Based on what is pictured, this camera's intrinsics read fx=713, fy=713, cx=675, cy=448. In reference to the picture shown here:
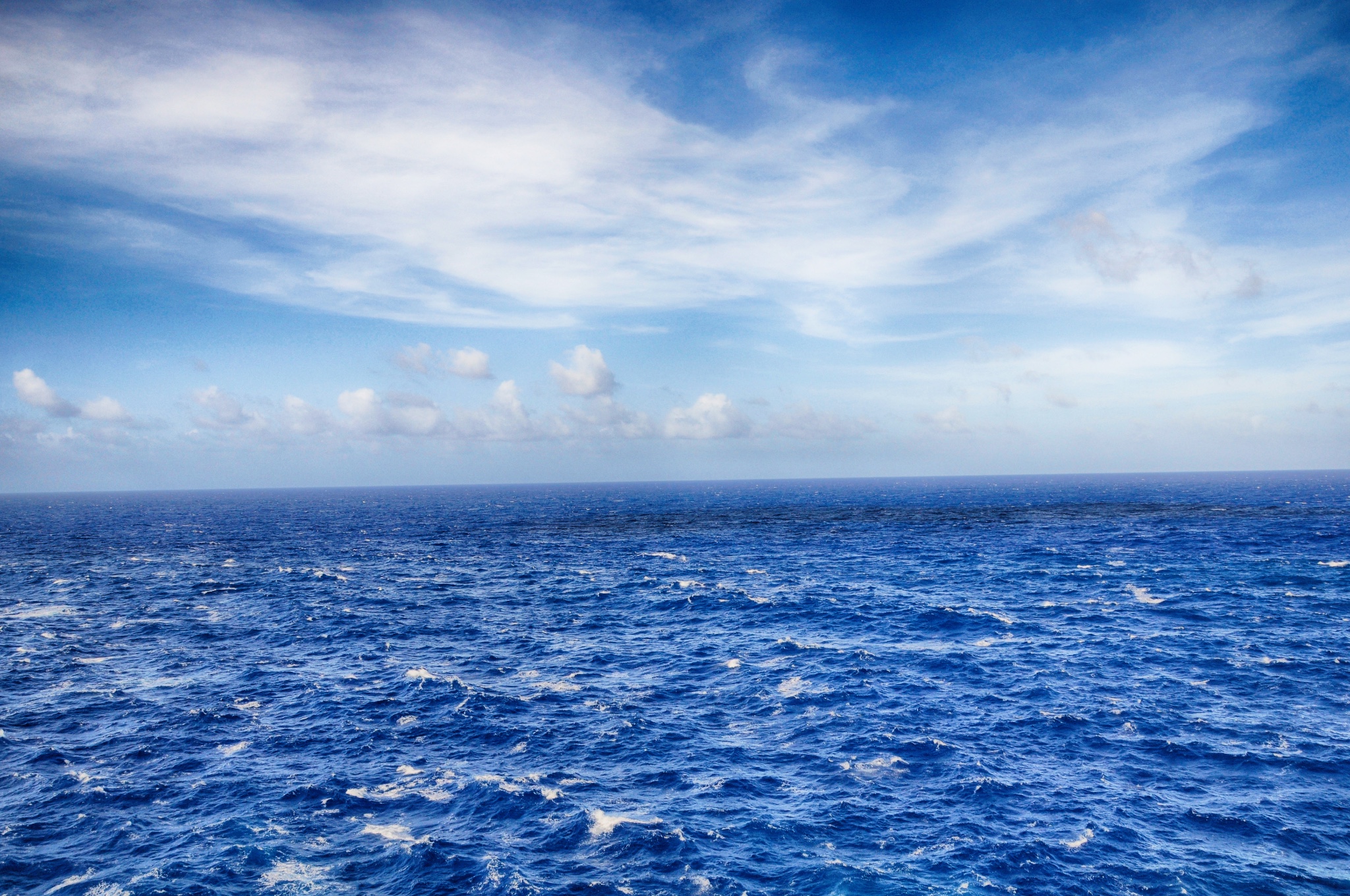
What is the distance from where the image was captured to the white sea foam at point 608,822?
98.0ft

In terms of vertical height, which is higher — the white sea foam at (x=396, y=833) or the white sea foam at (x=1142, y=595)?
the white sea foam at (x=1142, y=595)

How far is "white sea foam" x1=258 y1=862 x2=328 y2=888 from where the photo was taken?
26344 mm

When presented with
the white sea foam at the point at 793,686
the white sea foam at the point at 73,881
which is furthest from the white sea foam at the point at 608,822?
the white sea foam at the point at 73,881

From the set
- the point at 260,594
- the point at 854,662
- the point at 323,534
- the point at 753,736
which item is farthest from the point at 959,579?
the point at 323,534

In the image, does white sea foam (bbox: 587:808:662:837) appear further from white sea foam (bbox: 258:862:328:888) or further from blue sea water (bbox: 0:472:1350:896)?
white sea foam (bbox: 258:862:328:888)

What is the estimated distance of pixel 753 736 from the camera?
39719mm

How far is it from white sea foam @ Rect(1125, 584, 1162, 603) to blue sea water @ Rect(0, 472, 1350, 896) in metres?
1.11

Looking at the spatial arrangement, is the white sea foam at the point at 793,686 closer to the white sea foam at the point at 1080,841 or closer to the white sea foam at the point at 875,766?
the white sea foam at the point at 875,766

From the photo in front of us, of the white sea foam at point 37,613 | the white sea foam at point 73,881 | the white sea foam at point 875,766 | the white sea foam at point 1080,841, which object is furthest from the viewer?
the white sea foam at point 37,613

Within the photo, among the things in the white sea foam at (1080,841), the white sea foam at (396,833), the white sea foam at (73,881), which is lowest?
the white sea foam at (73,881)

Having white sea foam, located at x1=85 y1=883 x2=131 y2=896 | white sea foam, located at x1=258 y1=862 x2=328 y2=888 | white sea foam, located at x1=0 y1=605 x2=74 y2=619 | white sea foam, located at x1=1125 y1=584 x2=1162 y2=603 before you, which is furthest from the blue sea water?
white sea foam, located at x1=1125 y1=584 x2=1162 y2=603

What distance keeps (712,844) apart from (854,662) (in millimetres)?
27221

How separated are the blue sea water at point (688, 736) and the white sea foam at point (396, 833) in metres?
0.20

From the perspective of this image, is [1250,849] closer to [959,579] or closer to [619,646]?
[619,646]
